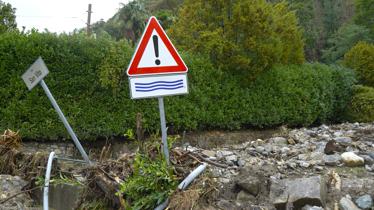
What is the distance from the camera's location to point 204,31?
1403cm

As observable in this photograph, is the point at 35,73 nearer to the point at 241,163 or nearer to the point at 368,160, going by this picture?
the point at 241,163

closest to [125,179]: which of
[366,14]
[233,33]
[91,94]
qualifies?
[91,94]

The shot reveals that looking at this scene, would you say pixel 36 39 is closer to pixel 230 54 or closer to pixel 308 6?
pixel 230 54

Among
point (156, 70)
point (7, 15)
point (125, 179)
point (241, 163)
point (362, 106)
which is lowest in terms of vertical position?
point (362, 106)

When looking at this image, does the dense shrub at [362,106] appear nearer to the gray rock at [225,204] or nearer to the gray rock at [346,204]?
the gray rock at [346,204]

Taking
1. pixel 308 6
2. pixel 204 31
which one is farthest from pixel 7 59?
pixel 308 6

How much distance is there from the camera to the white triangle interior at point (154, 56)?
15.2ft

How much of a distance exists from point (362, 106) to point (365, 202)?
16347 millimetres

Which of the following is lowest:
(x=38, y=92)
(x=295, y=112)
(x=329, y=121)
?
(x=329, y=121)

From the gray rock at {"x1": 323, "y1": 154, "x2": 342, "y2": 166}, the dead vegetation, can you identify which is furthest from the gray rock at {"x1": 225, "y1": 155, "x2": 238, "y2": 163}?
the gray rock at {"x1": 323, "y1": 154, "x2": 342, "y2": 166}

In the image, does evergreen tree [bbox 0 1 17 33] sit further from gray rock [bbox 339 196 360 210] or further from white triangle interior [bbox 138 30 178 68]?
gray rock [bbox 339 196 360 210]

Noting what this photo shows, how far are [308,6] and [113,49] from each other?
1043 inches

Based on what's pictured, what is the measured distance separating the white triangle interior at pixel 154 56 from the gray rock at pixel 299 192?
1.58m

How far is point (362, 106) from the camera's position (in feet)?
64.7
